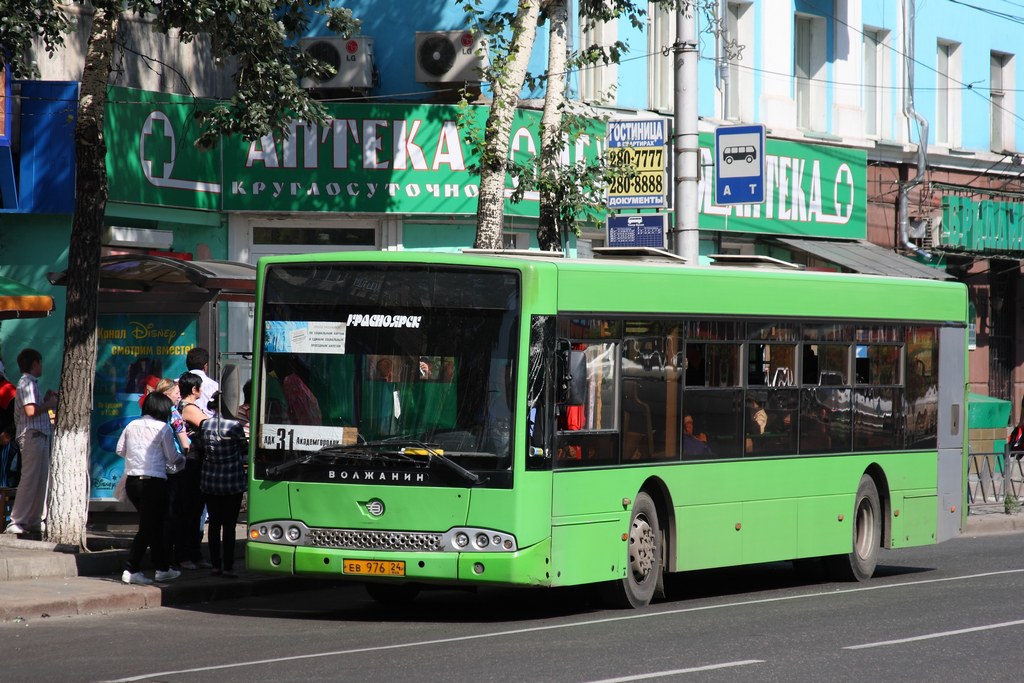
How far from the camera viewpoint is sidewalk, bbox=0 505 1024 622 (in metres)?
12.3

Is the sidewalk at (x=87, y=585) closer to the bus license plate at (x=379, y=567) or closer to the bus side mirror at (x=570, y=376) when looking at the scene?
the bus license plate at (x=379, y=567)

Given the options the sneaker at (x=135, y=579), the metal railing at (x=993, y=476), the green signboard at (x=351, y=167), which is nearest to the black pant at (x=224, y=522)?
the sneaker at (x=135, y=579)

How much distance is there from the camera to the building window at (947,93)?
3212cm

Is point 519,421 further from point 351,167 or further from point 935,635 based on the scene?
point 351,167

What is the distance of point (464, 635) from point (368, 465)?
1443mm

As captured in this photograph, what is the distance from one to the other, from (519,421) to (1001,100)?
24901 mm

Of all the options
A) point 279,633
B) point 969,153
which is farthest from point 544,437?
point 969,153

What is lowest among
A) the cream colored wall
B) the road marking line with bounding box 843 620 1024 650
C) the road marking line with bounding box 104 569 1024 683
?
the road marking line with bounding box 104 569 1024 683

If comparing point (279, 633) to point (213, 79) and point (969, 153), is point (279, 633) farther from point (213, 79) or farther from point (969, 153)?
point (969, 153)

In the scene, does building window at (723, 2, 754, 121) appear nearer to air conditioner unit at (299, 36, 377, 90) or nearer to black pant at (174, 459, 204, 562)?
air conditioner unit at (299, 36, 377, 90)

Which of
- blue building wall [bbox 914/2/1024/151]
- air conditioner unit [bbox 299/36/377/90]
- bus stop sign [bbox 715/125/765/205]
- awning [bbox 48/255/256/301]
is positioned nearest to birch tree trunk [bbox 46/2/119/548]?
awning [bbox 48/255/256/301]

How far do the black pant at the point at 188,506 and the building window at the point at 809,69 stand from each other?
17563 mm

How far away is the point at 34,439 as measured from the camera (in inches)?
621

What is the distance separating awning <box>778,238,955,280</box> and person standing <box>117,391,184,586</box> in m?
16.2
